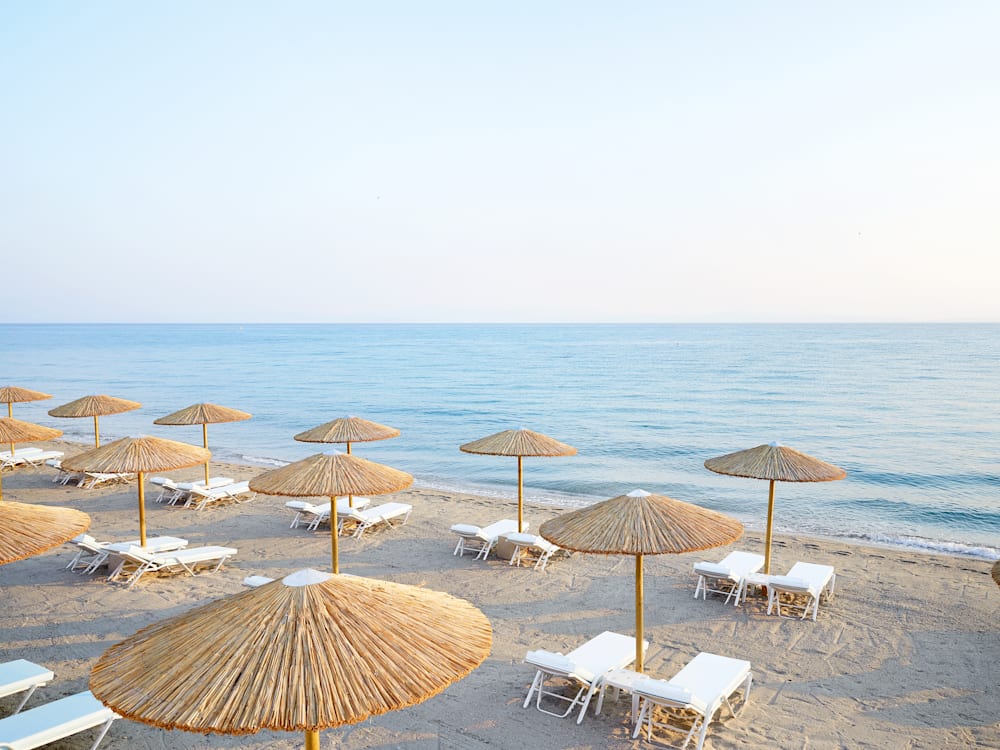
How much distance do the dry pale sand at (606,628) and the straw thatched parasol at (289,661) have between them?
235 mm

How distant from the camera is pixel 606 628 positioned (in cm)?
790

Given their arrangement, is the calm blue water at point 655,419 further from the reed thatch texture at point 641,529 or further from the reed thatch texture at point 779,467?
the reed thatch texture at point 641,529

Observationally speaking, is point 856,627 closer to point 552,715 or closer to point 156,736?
point 552,715

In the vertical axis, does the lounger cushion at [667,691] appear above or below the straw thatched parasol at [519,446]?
below

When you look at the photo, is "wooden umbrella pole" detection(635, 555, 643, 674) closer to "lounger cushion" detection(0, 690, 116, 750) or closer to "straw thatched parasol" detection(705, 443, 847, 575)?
"straw thatched parasol" detection(705, 443, 847, 575)

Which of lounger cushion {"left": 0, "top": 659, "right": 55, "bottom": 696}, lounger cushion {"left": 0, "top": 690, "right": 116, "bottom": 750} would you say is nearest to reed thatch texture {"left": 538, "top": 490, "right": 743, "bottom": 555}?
lounger cushion {"left": 0, "top": 690, "right": 116, "bottom": 750}

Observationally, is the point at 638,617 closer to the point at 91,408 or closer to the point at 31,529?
the point at 31,529

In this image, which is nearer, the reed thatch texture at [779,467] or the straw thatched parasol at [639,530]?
the straw thatched parasol at [639,530]

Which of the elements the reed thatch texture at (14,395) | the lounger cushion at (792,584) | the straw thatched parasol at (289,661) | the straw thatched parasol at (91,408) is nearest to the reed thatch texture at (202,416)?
the straw thatched parasol at (91,408)

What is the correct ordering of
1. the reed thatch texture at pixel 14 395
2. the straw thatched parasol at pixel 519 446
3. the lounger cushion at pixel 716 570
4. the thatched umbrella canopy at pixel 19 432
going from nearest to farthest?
1. the lounger cushion at pixel 716 570
2. the straw thatched parasol at pixel 519 446
3. the thatched umbrella canopy at pixel 19 432
4. the reed thatch texture at pixel 14 395

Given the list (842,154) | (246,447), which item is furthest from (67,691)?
(842,154)

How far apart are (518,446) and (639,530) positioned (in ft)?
15.2

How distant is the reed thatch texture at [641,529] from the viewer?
18.4ft

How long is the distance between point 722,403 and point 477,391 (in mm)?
15118
